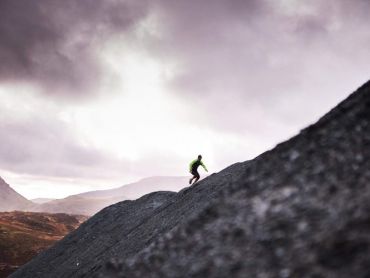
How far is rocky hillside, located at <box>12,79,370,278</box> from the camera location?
2842 mm

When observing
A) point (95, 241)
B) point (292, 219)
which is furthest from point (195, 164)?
point (292, 219)

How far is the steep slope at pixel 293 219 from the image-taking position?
2.84 m

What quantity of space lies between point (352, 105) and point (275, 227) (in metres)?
1.45

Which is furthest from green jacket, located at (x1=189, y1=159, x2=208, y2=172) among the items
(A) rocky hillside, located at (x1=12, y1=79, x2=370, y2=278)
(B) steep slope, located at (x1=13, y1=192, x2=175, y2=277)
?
(A) rocky hillside, located at (x1=12, y1=79, x2=370, y2=278)

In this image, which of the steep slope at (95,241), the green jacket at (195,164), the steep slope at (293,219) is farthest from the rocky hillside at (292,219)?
the green jacket at (195,164)

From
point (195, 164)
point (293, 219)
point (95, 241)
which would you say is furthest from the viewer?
point (195, 164)

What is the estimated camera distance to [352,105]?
3520 mm

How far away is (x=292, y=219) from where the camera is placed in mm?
3096

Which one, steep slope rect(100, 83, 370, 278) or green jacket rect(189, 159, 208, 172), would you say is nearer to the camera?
steep slope rect(100, 83, 370, 278)

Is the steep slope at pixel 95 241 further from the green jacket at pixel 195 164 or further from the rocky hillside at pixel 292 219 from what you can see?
the rocky hillside at pixel 292 219

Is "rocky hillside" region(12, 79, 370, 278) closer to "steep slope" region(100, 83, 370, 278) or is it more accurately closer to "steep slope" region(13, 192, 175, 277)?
"steep slope" region(100, 83, 370, 278)

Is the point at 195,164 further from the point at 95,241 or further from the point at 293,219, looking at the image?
the point at 293,219

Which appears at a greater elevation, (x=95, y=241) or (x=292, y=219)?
(x=95, y=241)

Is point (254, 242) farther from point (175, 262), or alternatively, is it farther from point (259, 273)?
point (175, 262)
